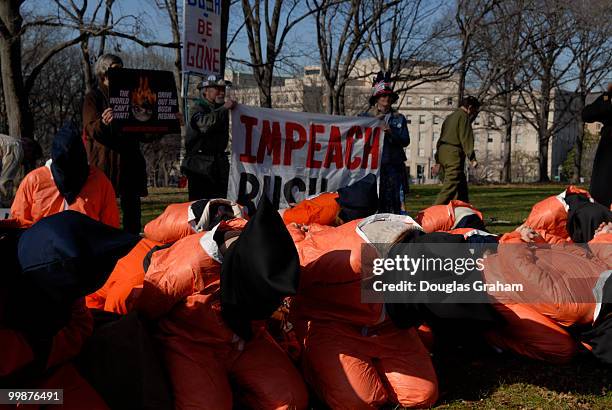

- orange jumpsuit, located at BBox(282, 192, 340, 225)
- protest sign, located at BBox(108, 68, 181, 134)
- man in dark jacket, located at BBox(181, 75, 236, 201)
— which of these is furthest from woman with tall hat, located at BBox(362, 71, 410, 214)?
orange jumpsuit, located at BBox(282, 192, 340, 225)

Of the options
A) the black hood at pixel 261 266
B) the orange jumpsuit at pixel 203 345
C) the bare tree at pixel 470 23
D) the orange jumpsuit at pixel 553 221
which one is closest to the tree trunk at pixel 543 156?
the bare tree at pixel 470 23

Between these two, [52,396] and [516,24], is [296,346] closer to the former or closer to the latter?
[52,396]

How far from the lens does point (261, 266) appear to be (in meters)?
2.86

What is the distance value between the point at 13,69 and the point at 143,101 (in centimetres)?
811

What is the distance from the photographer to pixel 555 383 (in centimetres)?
390

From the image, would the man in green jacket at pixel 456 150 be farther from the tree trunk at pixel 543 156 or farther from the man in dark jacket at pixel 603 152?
the tree trunk at pixel 543 156

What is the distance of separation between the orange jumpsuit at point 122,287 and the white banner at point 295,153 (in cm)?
247

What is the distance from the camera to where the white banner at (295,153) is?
260 inches

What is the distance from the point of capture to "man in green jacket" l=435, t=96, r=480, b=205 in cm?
903

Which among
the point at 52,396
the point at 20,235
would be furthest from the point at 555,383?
the point at 20,235

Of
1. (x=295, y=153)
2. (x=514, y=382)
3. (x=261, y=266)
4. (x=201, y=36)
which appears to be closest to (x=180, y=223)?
(x=261, y=266)

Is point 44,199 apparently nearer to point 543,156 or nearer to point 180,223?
point 180,223

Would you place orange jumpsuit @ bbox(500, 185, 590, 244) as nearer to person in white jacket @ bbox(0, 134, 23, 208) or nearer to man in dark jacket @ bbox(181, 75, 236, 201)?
man in dark jacket @ bbox(181, 75, 236, 201)

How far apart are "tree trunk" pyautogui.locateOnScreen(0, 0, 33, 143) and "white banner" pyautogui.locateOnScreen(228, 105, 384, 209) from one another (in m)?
7.59
